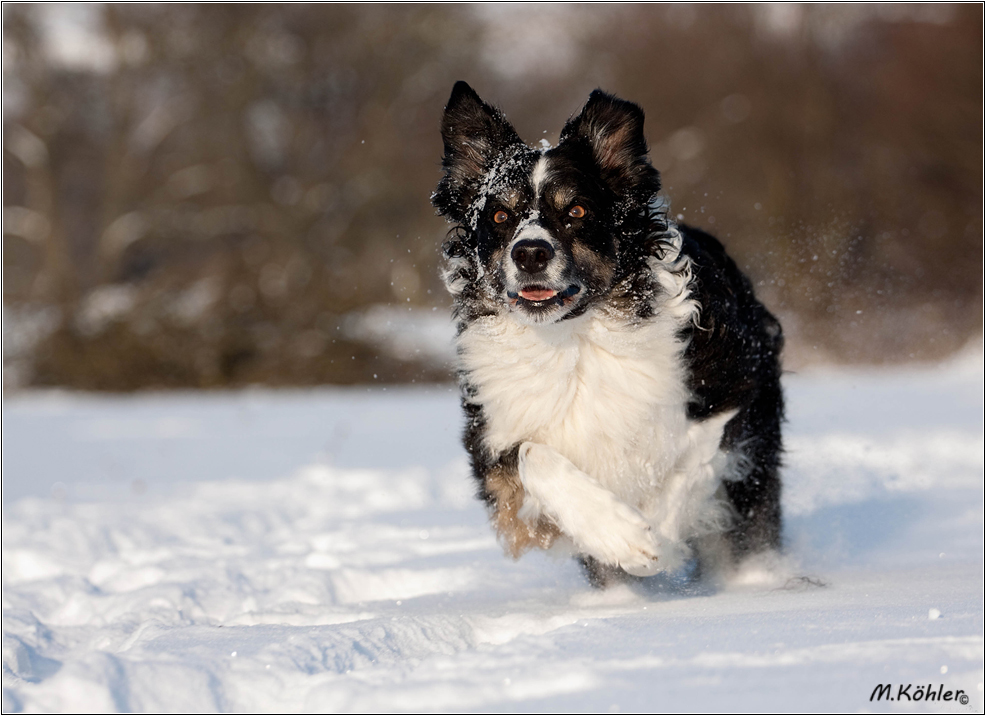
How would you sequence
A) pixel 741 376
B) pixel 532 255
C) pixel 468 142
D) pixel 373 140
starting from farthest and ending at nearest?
pixel 373 140 < pixel 468 142 < pixel 741 376 < pixel 532 255

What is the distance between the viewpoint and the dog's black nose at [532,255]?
3979 mm

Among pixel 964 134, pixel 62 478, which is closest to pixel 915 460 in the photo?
pixel 62 478

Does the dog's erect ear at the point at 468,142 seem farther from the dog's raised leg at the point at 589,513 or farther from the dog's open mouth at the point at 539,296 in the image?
the dog's raised leg at the point at 589,513

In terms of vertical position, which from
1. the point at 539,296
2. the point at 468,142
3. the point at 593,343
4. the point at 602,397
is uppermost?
the point at 468,142

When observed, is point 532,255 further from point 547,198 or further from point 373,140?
point 373,140

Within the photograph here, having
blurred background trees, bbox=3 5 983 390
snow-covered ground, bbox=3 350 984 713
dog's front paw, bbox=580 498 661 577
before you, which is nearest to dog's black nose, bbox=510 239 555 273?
dog's front paw, bbox=580 498 661 577

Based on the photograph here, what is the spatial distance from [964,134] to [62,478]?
19887 millimetres

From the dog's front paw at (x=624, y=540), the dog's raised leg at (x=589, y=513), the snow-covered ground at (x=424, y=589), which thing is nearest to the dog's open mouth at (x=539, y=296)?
the dog's raised leg at (x=589, y=513)

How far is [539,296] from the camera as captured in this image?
4039 mm

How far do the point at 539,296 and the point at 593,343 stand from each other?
365 millimetres

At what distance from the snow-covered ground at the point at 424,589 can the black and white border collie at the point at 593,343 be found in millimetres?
526

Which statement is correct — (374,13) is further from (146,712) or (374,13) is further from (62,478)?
(146,712)

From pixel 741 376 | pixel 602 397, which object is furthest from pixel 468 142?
pixel 741 376

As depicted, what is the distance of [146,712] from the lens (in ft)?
8.50
